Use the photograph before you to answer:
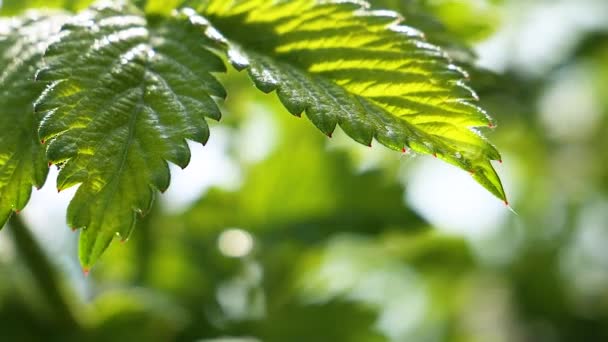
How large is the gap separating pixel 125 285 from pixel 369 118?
0.77 m

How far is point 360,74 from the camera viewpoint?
33.9 inches

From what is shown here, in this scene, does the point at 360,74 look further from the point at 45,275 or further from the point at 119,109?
the point at 45,275

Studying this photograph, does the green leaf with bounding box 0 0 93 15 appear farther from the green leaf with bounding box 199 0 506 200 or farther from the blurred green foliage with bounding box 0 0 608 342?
the blurred green foliage with bounding box 0 0 608 342

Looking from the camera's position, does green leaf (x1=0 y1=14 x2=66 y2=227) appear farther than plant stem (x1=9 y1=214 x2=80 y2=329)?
No

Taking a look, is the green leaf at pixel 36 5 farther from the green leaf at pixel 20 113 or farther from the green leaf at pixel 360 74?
the green leaf at pixel 360 74

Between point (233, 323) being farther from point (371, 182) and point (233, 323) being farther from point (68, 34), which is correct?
point (68, 34)

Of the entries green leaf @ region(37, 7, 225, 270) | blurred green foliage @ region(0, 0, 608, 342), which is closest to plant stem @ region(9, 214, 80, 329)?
blurred green foliage @ region(0, 0, 608, 342)

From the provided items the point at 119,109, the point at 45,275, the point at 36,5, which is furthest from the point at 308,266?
the point at 119,109

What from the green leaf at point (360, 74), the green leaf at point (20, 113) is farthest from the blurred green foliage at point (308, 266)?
the green leaf at point (20, 113)

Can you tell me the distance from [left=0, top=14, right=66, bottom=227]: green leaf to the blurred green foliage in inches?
15.5

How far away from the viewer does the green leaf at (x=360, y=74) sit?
776mm

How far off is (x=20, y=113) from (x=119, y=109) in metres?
0.11

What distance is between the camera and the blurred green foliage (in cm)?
133

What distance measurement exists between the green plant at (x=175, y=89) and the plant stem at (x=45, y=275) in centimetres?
37
